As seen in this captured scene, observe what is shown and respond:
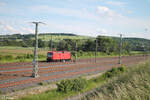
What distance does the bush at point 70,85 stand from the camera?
48.1 feet

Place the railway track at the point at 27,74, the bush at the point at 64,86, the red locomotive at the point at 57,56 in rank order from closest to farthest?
the bush at the point at 64,86
the railway track at the point at 27,74
the red locomotive at the point at 57,56

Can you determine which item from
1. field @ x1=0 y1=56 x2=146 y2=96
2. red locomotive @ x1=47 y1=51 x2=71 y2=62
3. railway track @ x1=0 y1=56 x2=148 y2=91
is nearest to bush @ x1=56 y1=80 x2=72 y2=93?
field @ x1=0 y1=56 x2=146 y2=96

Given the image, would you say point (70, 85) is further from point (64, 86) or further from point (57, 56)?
point (57, 56)

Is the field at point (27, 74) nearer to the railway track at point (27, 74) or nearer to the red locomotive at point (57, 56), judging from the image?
the railway track at point (27, 74)

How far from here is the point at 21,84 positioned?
15633mm

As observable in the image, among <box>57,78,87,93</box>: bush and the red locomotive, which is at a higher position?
the red locomotive

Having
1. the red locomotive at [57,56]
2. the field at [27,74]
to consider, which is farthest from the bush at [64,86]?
the red locomotive at [57,56]

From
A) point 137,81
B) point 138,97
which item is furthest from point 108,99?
point 137,81

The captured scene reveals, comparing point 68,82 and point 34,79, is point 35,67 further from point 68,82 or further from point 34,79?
point 68,82

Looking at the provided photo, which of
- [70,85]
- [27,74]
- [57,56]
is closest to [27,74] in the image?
[27,74]

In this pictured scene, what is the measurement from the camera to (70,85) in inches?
600

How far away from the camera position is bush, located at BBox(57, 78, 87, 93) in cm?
1466

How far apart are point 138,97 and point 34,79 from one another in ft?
47.4

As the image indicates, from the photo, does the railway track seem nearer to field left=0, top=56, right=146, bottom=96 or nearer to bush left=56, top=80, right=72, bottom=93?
field left=0, top=56, right=146, bottom=96
